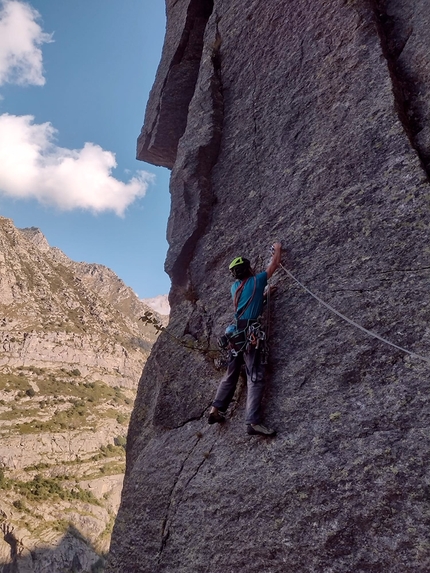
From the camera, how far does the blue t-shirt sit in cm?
612

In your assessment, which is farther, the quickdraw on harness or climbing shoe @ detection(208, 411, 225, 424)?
climbing shoe @ detection(208, 411, 225, 424)

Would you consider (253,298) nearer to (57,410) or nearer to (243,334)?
(243,334)

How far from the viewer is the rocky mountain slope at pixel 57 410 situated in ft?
186

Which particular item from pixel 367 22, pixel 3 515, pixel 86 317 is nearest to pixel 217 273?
pixel 367 22

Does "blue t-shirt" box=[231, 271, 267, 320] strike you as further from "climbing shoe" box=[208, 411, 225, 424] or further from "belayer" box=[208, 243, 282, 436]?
"climbing shoe" box=[208, 411, 225, 424]

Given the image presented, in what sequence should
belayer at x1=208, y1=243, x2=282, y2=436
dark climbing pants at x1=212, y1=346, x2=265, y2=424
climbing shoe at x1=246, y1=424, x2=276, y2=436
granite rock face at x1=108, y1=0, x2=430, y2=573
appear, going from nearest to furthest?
granite rock face at x1=108, y1=0, x2=430, y2=573 < climbing shoe at x1=246, y1=424, x2=276, y2=436 < dark climbing pants at x1=212, y1=346, x2=265, y2=424 < belayer at x1=208, y1=243, x2=282, y2=436

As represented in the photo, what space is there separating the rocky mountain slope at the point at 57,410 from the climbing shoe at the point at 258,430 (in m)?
37.1

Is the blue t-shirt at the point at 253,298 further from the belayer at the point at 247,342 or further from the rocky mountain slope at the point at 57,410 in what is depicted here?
the rocky mountain slope at the point at 57,410

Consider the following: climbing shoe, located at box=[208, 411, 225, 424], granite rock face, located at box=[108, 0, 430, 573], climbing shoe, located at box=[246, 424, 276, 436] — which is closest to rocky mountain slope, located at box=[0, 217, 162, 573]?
granite rock face, located at box=[108, 0, 430, 573]

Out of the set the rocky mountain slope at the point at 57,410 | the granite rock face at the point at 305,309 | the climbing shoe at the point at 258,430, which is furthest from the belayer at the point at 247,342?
the rocky mountain slope at the point at 57,410

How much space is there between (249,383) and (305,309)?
1.39 meters

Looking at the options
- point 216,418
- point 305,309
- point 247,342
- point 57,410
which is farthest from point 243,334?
point 57,410

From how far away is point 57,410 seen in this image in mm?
76688

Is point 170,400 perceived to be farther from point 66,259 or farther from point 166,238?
point 66,259
